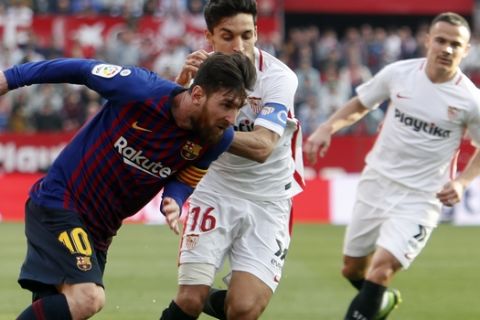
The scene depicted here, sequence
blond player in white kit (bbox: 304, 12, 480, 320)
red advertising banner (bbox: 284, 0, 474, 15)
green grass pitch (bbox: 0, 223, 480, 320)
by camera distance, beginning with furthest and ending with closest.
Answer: red advertising banner (bbox: 284, 0, 474, 15) < green grass pitch (bbox: 0, 223, 480, 320) < blond player in white kit (bbox: 304, 12, 480, 320)

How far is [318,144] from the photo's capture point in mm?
8742

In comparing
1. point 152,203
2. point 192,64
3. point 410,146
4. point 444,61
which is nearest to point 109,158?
point 192,64

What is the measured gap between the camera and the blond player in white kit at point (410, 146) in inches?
344

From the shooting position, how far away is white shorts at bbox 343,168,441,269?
28.0 ft

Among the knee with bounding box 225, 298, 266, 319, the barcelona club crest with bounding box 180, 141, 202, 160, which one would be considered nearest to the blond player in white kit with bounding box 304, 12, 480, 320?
the knee with bounding box 225, 298, 266, 319

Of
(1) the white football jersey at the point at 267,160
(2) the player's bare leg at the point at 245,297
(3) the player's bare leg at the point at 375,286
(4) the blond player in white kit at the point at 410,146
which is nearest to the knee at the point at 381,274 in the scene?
(3) the player's bare leg at the point at 375,286

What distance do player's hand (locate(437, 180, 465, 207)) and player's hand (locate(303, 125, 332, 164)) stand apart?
37.5 inches

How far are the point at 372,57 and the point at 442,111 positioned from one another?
53.2ft

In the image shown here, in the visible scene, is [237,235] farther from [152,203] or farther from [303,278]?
[152,203]

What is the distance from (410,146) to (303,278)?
3.98 meters

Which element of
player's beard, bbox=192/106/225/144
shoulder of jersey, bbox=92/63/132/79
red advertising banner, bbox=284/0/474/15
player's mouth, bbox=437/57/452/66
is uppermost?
shoulder of jersey, bbox=92/63/132/79

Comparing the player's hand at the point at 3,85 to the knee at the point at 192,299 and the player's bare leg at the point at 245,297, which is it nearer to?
the knee at the point at 192,299

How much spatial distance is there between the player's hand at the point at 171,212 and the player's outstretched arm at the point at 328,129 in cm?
238

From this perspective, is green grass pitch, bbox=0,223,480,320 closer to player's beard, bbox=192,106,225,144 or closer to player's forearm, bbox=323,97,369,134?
player's forearm, bbox=323,97,369,134
